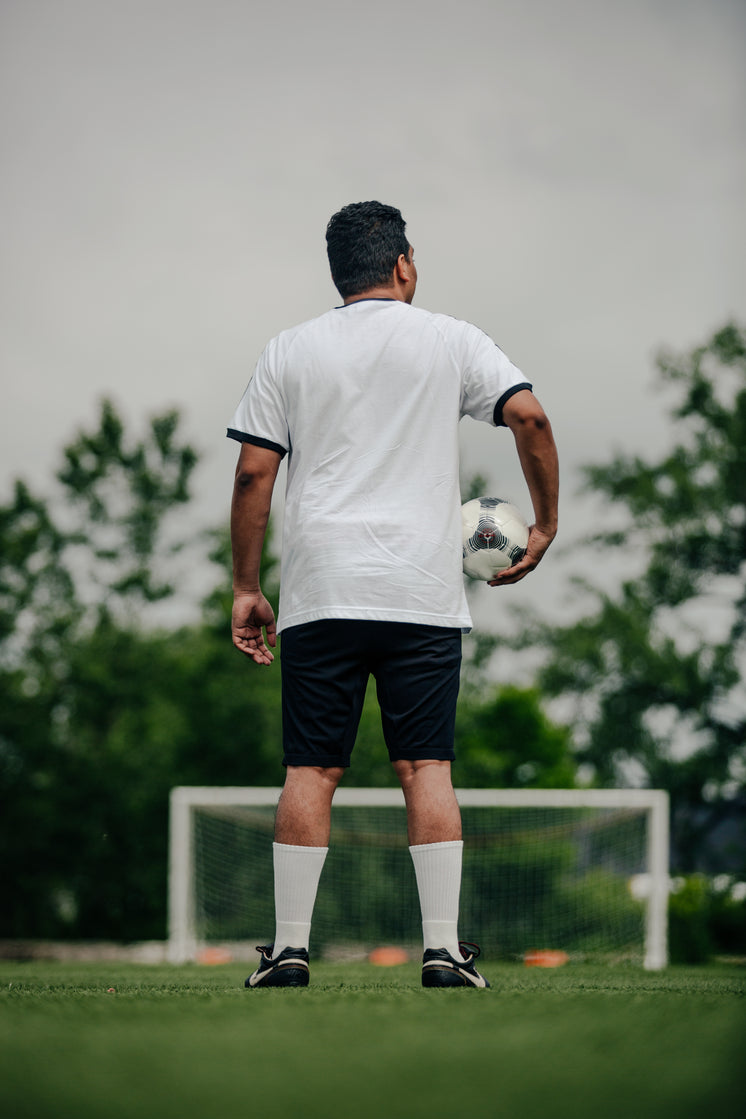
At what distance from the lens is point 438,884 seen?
2699 mm

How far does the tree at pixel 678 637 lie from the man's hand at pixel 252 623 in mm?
20639

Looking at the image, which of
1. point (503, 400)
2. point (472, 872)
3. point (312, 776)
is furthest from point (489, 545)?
point (472, 872)

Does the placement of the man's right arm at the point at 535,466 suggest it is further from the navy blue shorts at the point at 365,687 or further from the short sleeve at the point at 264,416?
the short sleeve at the point at 264,416

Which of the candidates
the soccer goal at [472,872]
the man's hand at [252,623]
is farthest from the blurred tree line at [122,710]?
the man's hand at [252,623]

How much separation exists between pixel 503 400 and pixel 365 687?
A: 31.6 inches

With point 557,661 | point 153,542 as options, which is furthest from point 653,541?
point 153,542

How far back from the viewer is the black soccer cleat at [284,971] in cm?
261

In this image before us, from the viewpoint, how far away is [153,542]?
23.3m

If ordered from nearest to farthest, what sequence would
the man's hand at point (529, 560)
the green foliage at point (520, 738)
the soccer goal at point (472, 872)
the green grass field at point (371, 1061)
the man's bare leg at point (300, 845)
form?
the green grass field at point (371, 1061) < the man's bare leg at point (300, 845) < the man's hand at point (529, 560) < the soccer goal at point (472, 872) < the green foliage at point (520, 738)

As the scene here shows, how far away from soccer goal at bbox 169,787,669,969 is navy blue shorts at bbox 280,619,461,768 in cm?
742

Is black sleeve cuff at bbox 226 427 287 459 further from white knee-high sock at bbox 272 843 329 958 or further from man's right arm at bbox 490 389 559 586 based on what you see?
white knee-high sock at bbox 272 843 329 958

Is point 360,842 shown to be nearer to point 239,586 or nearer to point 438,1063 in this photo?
point 239,586

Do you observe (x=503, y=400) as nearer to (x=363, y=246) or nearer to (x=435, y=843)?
(x=363, y=246)

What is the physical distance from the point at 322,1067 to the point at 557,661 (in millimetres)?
23140
